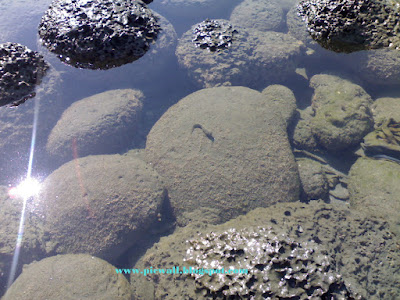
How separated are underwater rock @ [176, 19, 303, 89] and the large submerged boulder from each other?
3.39ft

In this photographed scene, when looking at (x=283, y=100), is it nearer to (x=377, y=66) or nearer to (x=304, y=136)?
(x=304, y=136)

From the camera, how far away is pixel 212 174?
3996mm

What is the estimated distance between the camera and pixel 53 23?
2975 mm

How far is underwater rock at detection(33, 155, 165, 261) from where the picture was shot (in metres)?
3.94

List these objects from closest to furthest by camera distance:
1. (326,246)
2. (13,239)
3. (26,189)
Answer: (326,246)
(13,239)
(26,189)

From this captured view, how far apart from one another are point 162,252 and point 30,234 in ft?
7.89

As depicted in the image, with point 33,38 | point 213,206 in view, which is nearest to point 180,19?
point 33,38

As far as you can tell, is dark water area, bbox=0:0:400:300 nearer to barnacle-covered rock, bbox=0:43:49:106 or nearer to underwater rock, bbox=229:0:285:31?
barnacle-covered rock, bbox=0:43:49:106

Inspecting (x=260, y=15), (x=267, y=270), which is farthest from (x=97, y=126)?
(x=260, y=15)

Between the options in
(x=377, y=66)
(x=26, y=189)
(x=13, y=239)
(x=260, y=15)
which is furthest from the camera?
(x=260, y=15)

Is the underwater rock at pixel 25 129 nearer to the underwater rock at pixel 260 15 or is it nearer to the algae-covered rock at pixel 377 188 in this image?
the underwater rock at pixel 260 15

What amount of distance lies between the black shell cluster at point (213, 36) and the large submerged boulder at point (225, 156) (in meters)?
0.98

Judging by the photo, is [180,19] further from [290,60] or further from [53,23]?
[53,23]

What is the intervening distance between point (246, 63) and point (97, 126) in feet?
12.2
